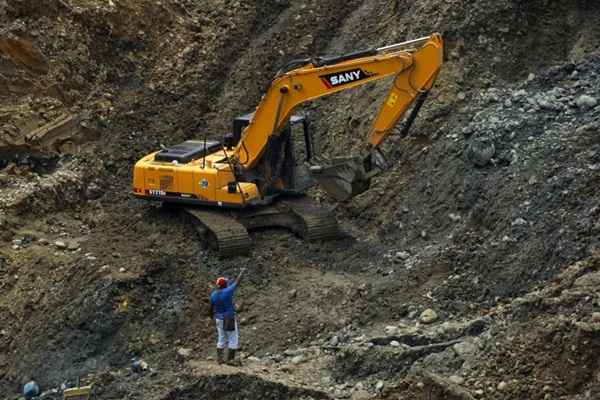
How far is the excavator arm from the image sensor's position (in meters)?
13.7

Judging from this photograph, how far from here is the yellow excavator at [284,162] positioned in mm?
13781

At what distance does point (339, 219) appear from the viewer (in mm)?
15633

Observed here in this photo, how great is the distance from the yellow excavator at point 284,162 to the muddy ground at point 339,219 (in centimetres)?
43

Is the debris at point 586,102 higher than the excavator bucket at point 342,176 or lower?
higher

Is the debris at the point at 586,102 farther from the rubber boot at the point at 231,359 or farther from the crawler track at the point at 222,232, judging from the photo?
the rubber boot at the point at 231,359

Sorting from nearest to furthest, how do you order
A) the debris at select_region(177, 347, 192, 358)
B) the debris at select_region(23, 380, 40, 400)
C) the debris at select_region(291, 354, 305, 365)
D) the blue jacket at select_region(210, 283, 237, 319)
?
the blue jacket at select_region(210, 283, 237, 319) → the debris at select_region(291, 354, 305, 365) → the debris at select_region(23, 380, 40, 400) → the debris at select_region(177, 347, 192, 358)

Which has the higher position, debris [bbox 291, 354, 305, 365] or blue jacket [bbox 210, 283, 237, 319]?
blue jacket [bbox 210, 283, 237, 319]

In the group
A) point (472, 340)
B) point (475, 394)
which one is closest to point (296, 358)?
point (472, 340)

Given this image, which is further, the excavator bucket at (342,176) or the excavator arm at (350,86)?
the excavator bucket at (342,176)

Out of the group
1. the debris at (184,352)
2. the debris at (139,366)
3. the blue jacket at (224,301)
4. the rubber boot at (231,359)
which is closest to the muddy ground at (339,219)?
the debris at (184,352)

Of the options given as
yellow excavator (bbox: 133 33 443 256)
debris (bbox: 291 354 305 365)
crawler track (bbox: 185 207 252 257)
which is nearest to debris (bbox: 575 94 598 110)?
yellow excavator (bbox: 133 33 443 256)

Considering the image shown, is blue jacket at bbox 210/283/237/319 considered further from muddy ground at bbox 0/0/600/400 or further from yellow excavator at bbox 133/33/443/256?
yellow excavator at bbox 133/33/443/256

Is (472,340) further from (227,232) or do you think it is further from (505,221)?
(227,232)

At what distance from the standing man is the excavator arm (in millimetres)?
3352
